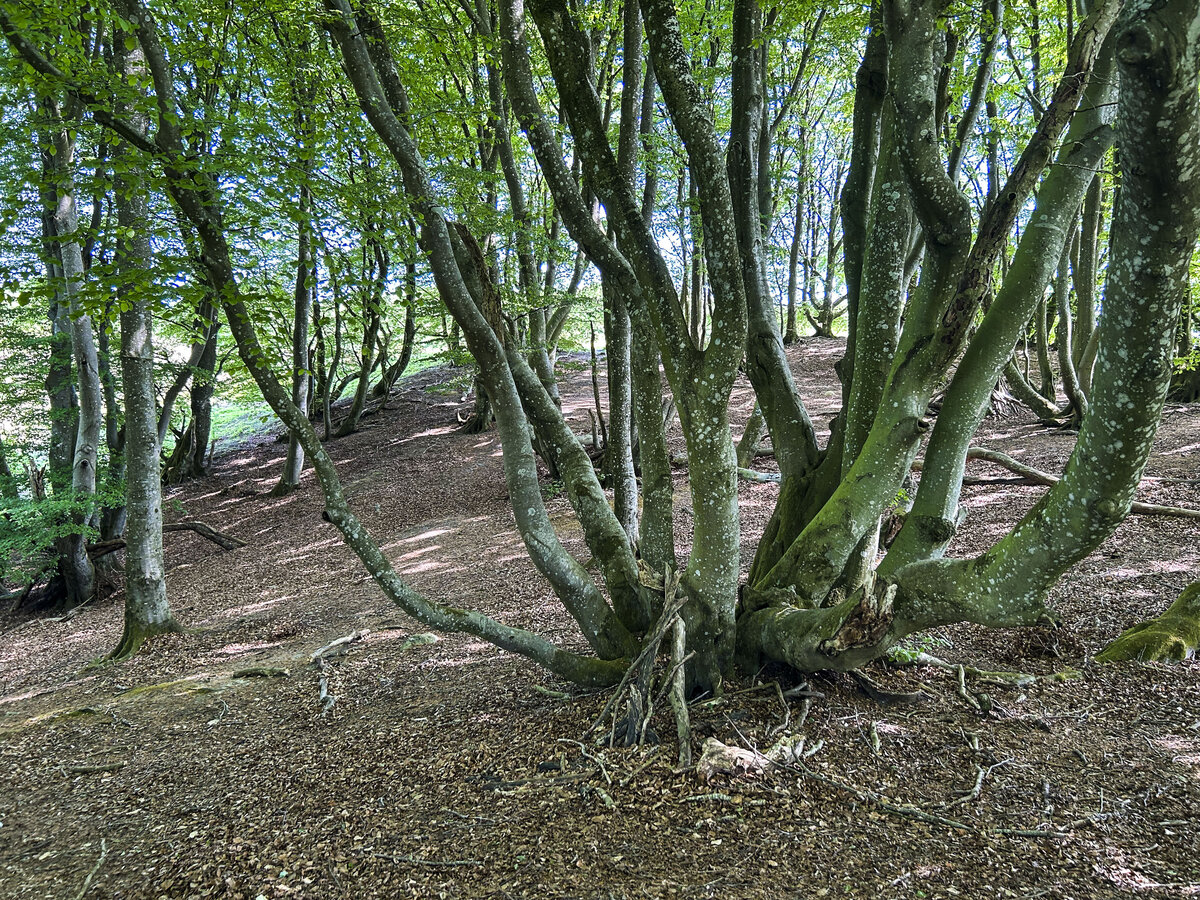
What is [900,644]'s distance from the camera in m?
4.49

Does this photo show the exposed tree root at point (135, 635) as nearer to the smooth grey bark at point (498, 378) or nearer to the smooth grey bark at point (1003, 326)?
the smooth grey bark at point (498, 378)

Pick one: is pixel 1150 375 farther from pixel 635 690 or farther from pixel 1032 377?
pixel 1032 377

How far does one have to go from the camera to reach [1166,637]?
168 inches

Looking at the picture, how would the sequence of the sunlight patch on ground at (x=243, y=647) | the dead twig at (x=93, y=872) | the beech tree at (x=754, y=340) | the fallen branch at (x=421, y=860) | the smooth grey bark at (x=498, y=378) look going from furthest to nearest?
1. the sunlight patch on ground at (x=243, y=647)
2. the smooth grey bark at (x=498, y=378)
3. the beech tree at (x=754, y=340)
4. the dead twig at (x=93, y=872)
5. the fallen branch at (x=421, y=860)

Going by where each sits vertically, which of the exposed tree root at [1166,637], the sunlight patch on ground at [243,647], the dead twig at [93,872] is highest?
the exposed tree root at [1166,637]

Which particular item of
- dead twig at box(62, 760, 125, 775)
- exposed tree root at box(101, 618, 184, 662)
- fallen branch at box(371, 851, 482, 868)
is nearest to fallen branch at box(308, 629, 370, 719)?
dead twig at box(62, 760, 125, 775)

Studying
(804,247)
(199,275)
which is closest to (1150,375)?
(199,275)

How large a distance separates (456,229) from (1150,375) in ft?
14.1

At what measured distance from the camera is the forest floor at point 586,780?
2781 mm

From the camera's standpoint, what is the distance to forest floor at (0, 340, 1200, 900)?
2781 mm

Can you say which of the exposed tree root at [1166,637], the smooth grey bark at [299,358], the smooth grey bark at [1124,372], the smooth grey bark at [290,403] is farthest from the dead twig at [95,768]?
the smooth grey bark at [299,358]

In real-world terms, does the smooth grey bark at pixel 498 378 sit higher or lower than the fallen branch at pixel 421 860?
higher

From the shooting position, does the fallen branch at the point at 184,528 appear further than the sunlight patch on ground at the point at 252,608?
Yes

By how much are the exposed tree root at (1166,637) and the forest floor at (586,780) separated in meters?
0.12
